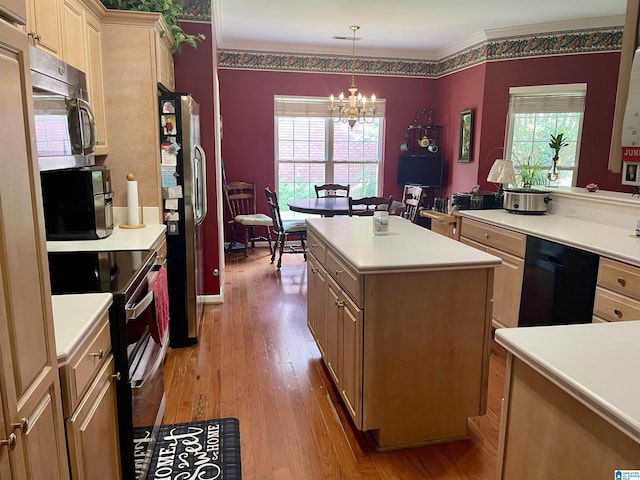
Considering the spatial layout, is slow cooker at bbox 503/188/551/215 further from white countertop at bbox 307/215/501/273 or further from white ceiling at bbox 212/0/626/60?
white ceiling at bbox 212/0/626/60

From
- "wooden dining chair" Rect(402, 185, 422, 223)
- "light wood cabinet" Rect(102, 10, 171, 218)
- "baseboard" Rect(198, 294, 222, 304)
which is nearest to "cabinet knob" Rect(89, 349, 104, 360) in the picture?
"light wood cabinet" Rect(102, 10, 171, 218)

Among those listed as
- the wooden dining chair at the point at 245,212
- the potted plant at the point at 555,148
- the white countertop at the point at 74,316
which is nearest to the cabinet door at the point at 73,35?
the white countertop at the point at 74,316

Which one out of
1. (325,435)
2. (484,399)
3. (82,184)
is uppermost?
(82,184)

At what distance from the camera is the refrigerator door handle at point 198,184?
3.27 metres

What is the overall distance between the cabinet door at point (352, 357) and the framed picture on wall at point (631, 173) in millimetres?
1223

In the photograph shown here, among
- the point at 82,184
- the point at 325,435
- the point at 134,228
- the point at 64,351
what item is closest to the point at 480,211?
the point at 325,435

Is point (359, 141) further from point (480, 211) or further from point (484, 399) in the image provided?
point (484, 399)

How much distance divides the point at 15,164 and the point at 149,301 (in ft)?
3.72

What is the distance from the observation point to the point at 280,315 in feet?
13.0

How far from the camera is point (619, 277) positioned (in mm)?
2361

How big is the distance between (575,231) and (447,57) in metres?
4.10

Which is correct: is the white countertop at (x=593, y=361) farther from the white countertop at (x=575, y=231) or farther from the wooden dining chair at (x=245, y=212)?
the wooden dining chair at (x=245, y=212)

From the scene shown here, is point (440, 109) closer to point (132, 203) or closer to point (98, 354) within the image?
point (132, 203)

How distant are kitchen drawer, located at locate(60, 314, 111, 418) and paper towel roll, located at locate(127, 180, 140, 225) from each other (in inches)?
59.0
